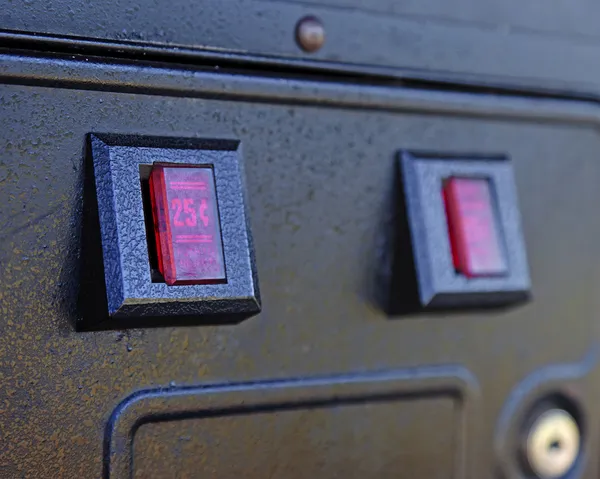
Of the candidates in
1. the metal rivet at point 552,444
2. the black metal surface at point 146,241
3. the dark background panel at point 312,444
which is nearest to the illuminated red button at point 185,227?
the black metal surface at point 146,241

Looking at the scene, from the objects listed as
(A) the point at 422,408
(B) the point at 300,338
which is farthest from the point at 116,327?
(A) the point at 422,408

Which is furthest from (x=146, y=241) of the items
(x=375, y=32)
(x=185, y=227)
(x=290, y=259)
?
(x=375, y=32)

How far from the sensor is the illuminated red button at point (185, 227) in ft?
1.81

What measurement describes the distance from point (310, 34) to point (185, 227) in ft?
0.67

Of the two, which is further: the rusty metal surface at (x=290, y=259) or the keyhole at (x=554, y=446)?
the keyhole at (x=554, y=446)

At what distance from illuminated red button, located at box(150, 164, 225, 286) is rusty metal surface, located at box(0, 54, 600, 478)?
5 cm

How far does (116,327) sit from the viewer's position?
22.2 inches

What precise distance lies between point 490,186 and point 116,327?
362 millimetres

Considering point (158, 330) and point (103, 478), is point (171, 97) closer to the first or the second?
point (158, 330)

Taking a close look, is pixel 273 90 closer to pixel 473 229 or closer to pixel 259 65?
pixel 259 65

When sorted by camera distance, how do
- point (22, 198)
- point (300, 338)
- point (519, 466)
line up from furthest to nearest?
point (519, 466), point (300, 338), point (22, 198)

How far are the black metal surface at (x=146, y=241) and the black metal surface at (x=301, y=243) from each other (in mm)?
11

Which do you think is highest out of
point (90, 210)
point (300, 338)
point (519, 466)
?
point (90, 210)

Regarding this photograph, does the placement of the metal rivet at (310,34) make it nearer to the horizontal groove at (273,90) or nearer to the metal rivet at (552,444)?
the horizontal groove at (273,90)
